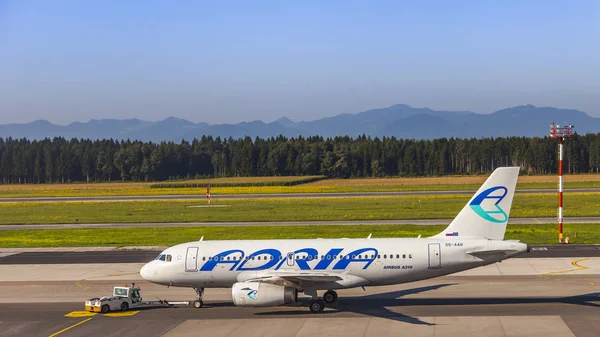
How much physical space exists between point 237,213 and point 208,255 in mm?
49298

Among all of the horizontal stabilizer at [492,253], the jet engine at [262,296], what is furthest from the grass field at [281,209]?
the jet engine at [262,296]

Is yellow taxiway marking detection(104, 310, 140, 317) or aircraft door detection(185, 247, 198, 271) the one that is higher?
aircraft door detection(185, 247, 198, 271)

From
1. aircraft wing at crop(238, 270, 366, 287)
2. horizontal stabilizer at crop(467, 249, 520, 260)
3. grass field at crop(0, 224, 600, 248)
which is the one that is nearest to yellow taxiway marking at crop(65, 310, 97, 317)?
aircraft wing at crop(238, 270, 366, 287)

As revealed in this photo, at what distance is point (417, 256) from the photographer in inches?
1314

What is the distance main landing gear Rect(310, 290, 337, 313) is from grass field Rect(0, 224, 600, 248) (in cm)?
2455

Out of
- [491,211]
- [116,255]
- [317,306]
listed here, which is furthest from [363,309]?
[116,255]

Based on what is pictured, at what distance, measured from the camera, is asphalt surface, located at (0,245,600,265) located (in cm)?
4911

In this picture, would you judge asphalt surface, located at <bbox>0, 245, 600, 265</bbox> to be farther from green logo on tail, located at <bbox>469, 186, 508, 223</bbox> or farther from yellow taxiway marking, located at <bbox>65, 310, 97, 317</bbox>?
green logo on tail, located at <bbox>469, 186, 508, 223</bbox>

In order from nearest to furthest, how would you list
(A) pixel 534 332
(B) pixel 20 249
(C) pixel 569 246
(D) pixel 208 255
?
(A) pixel 534 332, (D) pixel 208 255, (C) pixel 569 246, (B) pixel 20 249

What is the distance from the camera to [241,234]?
6275 cm

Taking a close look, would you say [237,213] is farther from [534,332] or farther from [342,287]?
[534,332]

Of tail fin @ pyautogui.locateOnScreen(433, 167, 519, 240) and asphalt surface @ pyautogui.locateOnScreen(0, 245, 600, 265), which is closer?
tail fin @ pyautogui.locateOnScreen(433, 167, 519, 240)

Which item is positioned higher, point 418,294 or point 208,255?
point 208,255

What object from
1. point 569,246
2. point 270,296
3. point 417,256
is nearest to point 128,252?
point 270,296
